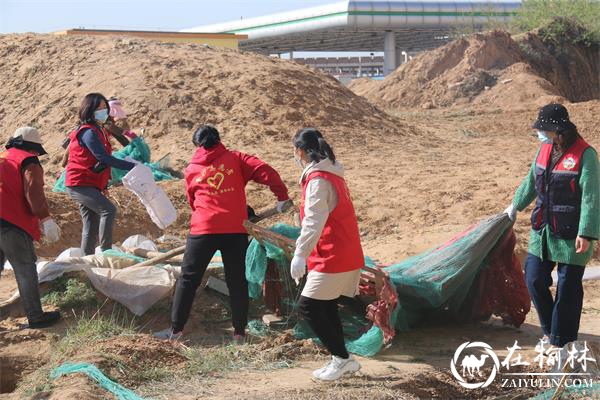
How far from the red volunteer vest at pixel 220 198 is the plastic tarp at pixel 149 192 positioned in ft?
4.26

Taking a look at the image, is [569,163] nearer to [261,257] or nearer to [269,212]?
[269,212]

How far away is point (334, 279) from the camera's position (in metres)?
5.38

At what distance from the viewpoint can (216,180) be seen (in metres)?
6.39

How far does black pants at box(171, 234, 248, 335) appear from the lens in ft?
21.1

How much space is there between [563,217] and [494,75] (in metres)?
23.6

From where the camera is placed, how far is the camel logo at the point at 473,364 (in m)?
5.77

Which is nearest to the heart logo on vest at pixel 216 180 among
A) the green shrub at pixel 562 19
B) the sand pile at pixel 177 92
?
the sand pile at pixel 177 92

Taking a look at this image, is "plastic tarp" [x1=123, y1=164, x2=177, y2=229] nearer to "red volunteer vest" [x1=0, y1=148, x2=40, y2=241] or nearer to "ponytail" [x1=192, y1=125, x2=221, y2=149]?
"red volunteer vest" [x1=0, y1=148, x2=40, y2=241]

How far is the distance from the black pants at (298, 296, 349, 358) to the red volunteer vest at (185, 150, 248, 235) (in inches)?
44.8

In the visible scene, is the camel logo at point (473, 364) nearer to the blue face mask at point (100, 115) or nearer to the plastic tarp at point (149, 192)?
the plastic tarp at point (149, 192)

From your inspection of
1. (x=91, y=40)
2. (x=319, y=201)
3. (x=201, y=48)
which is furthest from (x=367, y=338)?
(x=91, y=40)

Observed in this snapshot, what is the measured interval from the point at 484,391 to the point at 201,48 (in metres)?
14.7

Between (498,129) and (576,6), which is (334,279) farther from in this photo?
(576,6)

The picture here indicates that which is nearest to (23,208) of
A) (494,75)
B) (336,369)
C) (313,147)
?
(313,147)
